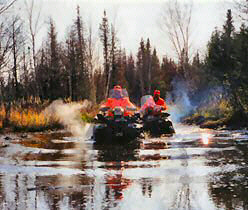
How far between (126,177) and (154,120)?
39.1 feet

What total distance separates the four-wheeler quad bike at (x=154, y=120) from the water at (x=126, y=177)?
15.2 feet

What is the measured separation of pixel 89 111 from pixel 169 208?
30526mm

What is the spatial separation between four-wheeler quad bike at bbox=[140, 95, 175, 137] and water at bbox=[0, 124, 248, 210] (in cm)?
462

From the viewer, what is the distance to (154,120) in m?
22.7

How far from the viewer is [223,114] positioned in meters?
32.1

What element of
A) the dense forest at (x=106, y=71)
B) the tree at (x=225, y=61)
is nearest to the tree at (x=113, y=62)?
the dense forest at (x=106, y=71)

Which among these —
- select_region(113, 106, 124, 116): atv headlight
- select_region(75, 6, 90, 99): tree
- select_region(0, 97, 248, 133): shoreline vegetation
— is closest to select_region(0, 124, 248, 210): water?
select_region(113, 106, 124, 116): atv headlight

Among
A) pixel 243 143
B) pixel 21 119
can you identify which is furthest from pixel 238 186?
pixel 21 119

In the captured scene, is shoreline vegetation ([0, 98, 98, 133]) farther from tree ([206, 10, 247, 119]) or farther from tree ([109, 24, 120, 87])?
tree ([109, 24, 120, 87])

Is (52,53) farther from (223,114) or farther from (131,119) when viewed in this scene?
(131,119)

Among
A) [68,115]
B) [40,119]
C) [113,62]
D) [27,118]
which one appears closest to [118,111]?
[27,118]

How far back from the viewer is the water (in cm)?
832

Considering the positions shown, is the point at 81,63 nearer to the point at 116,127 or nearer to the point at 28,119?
the point at 28,119

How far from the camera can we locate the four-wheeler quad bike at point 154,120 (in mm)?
22516
